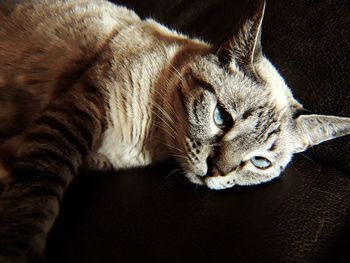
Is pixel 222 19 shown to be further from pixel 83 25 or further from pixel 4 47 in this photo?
pixel 4 47

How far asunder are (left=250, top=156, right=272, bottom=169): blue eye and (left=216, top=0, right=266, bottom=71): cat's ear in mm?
330

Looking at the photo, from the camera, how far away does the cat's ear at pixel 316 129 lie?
125cm

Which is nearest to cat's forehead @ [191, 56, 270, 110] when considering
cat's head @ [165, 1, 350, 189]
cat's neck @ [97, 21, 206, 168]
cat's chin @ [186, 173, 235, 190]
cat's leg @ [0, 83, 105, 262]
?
cat's head @ [165, 1, 350, 189]

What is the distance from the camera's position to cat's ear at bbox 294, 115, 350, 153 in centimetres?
125

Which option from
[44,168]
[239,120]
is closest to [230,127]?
[239,120]

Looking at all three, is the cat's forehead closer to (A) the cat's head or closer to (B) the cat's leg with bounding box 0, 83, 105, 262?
(A) the cat's head

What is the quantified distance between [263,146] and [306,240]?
1.15 feet

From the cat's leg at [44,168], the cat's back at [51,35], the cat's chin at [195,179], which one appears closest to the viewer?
the cat's leg at [44,168]

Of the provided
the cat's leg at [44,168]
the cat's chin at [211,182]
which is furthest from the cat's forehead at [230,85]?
the cat's leg at [44,168]

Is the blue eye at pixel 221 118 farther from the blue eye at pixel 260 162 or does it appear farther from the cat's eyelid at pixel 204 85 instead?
the blue eye at pixel 260 162

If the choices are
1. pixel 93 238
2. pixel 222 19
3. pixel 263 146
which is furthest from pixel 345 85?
pixel 93 238

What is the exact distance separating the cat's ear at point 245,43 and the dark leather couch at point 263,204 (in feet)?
0.92

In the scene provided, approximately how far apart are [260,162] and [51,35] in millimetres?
1017

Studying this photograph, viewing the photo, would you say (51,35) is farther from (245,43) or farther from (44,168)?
(245,43)
